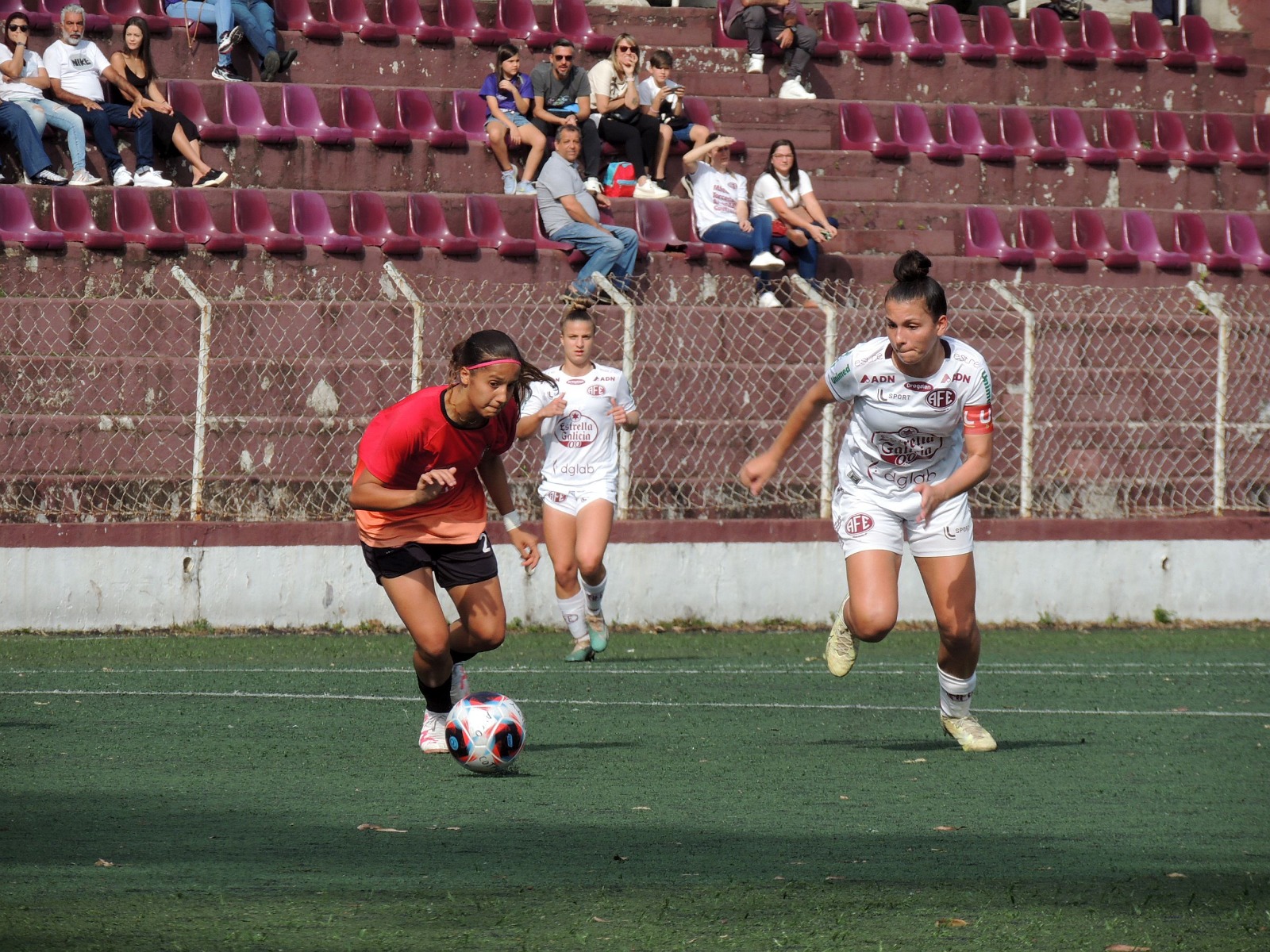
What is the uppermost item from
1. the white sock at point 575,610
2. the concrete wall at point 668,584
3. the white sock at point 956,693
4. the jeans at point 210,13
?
the jeans at point 210,13

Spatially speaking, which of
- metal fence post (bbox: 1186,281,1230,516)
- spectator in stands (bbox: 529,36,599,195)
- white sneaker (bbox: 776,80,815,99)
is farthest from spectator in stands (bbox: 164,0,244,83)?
metal fence post (bbox: 1186,281,1230,516)

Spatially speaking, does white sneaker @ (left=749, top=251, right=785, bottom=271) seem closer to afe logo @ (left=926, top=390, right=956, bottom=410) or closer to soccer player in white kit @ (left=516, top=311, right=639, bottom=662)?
soccer player in white kit @ (left=516, top=311, right=639, bottom=662)

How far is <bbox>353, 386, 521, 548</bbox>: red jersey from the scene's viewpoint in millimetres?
6867

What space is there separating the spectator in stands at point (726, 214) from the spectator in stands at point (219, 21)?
15.9ft

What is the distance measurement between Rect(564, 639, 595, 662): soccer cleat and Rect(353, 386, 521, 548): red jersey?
13.3 ft

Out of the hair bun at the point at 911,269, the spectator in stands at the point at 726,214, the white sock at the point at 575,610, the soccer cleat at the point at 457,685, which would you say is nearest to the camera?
the hair bun at the point at 911,269

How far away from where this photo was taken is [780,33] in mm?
19641

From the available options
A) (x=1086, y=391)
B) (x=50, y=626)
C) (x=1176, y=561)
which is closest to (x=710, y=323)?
(x=1086, y=391)

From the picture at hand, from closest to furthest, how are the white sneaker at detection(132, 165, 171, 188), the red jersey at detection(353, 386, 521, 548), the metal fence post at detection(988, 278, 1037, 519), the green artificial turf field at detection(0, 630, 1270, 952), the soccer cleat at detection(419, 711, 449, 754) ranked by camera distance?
the green artificial turf field at detection(0, 630, 1270, 952), the red jersey at detection(353, 386, 521, 548), the soccer cleat at detection(419, 711, 449, 754), the metal fence post at detection(988, 278, 1037, 519), the white sneaker at detection(132, 165, 171, 188)

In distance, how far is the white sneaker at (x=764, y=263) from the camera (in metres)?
15.4

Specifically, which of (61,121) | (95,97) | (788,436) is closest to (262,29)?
(95,97)

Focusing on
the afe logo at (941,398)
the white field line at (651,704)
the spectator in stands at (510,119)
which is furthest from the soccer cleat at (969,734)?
the spectator in stands at (510,119)

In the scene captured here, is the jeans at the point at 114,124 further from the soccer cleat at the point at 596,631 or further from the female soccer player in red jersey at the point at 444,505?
the female soccer player in red jersey at the point at 444,505

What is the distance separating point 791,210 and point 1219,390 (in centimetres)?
431
